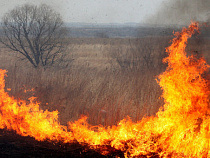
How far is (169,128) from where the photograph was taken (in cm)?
588

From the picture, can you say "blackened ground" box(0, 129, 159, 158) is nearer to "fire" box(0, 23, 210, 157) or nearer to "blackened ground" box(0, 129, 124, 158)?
"blackened ground" box(0, 129, 124, 158)

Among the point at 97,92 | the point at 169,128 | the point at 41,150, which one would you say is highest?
the point at 97,92

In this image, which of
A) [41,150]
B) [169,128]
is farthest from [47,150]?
[169,128]

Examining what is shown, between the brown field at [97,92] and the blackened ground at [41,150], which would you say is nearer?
the blackened ground at [41,150]

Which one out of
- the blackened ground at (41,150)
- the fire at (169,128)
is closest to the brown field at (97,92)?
the fire at (169,128)

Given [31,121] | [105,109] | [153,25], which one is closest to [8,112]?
[31,121]

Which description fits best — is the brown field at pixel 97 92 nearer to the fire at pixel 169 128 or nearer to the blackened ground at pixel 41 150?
the fire at pixel 169 128

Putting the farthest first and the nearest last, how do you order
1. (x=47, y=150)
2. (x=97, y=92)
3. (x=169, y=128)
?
1. (x=97, y=92)
2. (x=169, y=128)
3. (x=47, y=150)

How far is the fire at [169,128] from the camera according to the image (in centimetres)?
532

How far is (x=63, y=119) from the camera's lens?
7.23 m

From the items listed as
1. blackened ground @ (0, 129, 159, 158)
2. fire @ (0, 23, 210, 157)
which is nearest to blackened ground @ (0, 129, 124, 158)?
blackened ground @ (0, 129, 159, 158)

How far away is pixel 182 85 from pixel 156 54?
5930 millimetres

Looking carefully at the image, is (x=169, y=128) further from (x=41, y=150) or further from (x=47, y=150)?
(x=41, y=150)

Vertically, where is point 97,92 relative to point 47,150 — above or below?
above
